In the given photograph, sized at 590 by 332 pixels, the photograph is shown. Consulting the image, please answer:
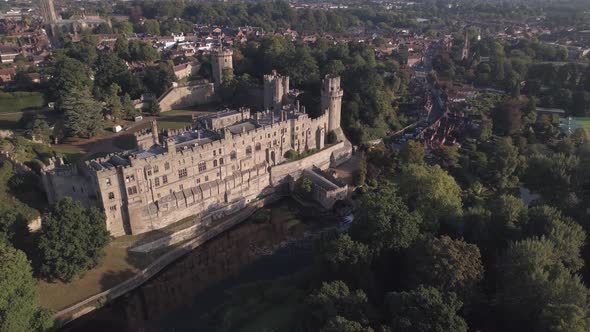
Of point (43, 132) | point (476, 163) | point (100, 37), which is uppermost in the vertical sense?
point (100, 37)

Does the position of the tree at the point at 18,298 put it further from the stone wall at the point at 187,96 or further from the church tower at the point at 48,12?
Result: the church tower at the point at 48,12

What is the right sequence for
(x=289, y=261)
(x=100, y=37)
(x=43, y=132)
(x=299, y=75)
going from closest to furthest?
(x=289, y=261) → (x=43, y=132) → (x=299, y=75) → (x=100, y=37)

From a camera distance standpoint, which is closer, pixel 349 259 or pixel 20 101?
pixel 349 259

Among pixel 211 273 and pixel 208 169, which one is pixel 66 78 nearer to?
pixel 208 169

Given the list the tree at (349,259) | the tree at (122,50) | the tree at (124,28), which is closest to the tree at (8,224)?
the tree at (349,259)

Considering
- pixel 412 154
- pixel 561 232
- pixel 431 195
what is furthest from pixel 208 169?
pixel 561 232

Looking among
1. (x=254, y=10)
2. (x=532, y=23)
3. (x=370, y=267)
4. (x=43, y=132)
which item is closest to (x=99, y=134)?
(x=43, y=132)

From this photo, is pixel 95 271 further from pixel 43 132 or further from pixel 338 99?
pixel 338 99

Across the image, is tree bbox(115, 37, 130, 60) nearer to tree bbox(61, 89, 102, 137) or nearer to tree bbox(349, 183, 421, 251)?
tree bbox(61, 89, 102, 137)
